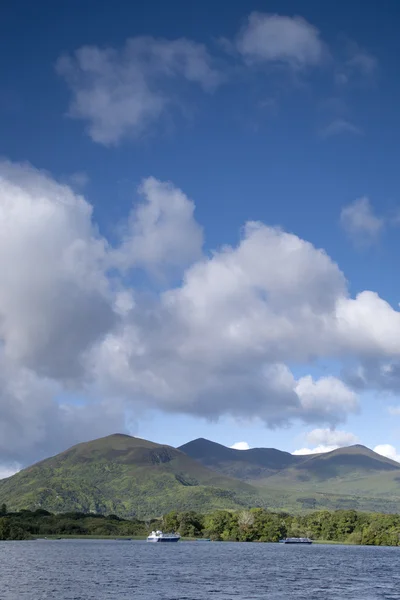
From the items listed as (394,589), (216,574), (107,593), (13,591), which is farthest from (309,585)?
(13,591)

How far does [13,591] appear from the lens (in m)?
127

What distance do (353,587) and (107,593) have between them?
2239 inches

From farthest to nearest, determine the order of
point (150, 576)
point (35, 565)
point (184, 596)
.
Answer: point (35, 565)
point (150, 576)
point (184, 596)

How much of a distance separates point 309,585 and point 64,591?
5621 centimetres

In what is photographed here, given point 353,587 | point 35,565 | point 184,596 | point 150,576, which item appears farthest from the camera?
point 35,565

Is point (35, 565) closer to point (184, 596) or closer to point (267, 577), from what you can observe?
point (267, 577)

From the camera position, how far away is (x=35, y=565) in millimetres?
193375

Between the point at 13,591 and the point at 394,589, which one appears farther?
the point at 394,589

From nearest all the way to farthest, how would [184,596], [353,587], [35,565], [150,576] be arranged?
[184,596]
[353,587]
[150,576]
[35,565]

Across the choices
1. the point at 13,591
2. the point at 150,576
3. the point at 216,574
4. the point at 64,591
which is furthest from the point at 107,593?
the point at 216,574

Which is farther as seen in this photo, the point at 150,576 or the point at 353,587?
the point at 150,576

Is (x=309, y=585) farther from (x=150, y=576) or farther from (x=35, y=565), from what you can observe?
(x=35, y=565)

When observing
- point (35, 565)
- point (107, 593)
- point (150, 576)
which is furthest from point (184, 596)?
point (35, 565)

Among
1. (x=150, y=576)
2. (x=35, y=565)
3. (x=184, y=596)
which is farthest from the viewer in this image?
(x=35, y=565)
